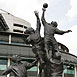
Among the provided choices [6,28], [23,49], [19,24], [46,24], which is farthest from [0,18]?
[46,24]

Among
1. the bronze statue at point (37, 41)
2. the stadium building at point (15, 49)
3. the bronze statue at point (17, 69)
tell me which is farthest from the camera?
the stadium building at point (15, 49)

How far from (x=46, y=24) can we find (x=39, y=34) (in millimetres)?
521

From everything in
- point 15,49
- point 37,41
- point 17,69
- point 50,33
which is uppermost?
point 15,49

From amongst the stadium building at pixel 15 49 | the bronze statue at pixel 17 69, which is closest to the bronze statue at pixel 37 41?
the bronze statue at pixel 17 69

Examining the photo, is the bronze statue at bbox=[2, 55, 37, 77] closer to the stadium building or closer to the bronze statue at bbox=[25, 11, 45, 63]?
the bronze statue at bbox=[25, 11, 45, 63]

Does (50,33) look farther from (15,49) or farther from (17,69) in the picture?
(15,49)

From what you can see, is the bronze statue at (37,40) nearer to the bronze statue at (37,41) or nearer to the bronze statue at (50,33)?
the bronze statue at (37,41)

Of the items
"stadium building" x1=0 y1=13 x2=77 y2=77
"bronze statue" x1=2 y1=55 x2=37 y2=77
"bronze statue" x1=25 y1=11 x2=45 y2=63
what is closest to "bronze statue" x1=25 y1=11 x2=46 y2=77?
"bronze statue" x1=25 y1=11 x2=45 y2=63

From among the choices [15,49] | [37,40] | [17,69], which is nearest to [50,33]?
[37,40]

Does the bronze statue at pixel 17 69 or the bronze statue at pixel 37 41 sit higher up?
the bronze statue at pixel 37 41

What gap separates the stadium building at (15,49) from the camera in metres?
42.6

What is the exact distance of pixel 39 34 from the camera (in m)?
10.3

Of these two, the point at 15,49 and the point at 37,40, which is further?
the point at 15,49

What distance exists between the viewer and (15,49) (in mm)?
43781
